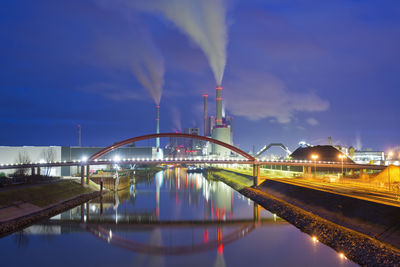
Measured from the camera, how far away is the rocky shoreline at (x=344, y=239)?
1830 centimetres

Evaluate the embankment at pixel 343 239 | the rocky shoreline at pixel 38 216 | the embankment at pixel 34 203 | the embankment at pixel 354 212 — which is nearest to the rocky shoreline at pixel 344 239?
the embankment at pixel 343 239

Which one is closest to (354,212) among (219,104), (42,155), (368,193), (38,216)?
(368,193)

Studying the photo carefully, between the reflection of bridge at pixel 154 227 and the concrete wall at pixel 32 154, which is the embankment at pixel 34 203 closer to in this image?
the reflection of bridge at pixel 154 227

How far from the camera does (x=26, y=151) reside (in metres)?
71.6

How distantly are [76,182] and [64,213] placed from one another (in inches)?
740

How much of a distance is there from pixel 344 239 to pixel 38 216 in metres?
29.3

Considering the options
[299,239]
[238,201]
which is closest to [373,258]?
[299,239]

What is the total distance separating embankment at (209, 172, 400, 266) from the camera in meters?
18.3

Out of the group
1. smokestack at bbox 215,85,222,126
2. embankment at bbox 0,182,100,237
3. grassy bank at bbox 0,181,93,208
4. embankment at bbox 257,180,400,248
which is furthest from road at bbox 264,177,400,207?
smokestack at bbox 215,85,222,126

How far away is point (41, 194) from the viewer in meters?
40.4

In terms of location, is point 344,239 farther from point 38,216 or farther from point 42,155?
point 42,155

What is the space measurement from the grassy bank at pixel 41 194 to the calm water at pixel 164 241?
3.63 meters

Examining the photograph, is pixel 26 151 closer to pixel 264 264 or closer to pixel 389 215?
pixel 264 264

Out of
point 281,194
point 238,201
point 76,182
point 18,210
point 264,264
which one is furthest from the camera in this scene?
point 76,182
